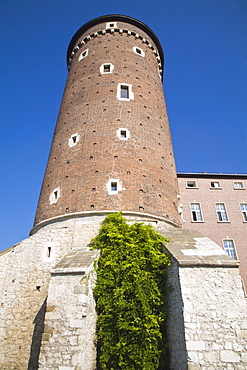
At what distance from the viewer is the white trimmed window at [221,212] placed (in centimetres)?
1977

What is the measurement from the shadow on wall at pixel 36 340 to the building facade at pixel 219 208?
12.4m

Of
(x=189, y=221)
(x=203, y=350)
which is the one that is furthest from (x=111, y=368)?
(x=189, y=221)

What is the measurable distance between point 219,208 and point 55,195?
43.7ft

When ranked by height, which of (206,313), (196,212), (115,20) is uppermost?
(115,20)

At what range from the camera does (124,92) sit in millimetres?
14734

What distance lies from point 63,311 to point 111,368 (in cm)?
204

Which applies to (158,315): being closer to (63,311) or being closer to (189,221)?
(63,311)

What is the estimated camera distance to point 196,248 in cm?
814

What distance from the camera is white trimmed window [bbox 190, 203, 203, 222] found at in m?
19.6

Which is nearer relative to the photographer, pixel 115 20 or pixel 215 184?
pixel 115 20

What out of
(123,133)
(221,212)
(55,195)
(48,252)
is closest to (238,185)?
(221,212)

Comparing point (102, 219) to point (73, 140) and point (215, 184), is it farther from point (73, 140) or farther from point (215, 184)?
point (215, 184)

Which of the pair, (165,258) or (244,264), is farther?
(244,264)

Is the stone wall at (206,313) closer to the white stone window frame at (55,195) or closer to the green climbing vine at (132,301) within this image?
the green climbing vine at (132,301)
